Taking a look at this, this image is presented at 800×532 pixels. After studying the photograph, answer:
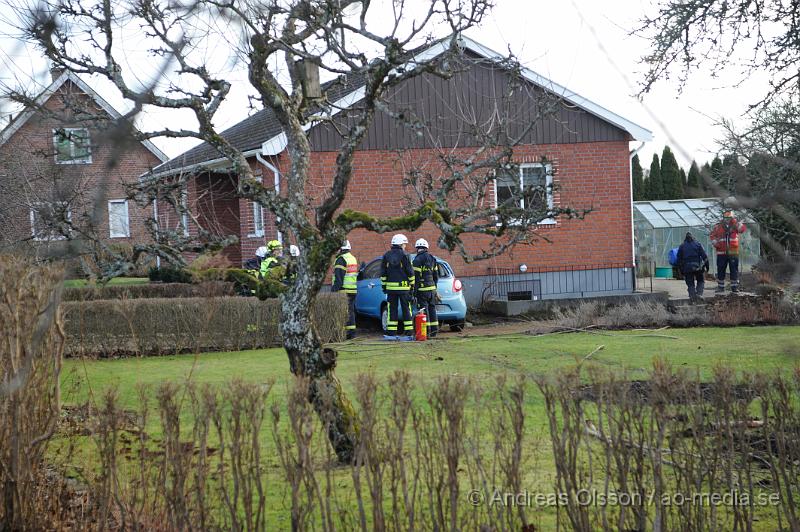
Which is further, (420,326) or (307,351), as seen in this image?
(420,326)

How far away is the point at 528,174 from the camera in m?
22.4

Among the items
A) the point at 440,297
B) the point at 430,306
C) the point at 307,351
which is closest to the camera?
the point at 307,351

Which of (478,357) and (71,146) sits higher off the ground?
(71,146)

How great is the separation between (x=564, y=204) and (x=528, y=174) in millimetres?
1228

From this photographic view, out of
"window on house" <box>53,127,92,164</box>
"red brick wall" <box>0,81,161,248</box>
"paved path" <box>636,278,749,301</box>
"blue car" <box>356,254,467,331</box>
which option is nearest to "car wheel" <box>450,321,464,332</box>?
"blue car" <box>356,254,467,331</box>

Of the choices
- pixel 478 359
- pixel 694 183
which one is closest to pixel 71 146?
pixel 694 183

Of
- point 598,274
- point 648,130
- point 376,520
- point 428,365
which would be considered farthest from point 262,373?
point 648,130

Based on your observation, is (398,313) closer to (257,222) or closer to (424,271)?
(424,271)

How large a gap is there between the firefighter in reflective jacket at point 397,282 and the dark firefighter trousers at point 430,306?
10.0 inches

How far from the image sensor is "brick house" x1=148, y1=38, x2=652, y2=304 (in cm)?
2105

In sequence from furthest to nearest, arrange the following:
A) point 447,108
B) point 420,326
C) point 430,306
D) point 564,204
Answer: point 564,204 → point 447,108 → point 430,306 → point 420,326

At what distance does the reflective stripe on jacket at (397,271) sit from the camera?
16.1 m

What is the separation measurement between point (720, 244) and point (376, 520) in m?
19.0

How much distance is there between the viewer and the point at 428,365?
12.2 meters
